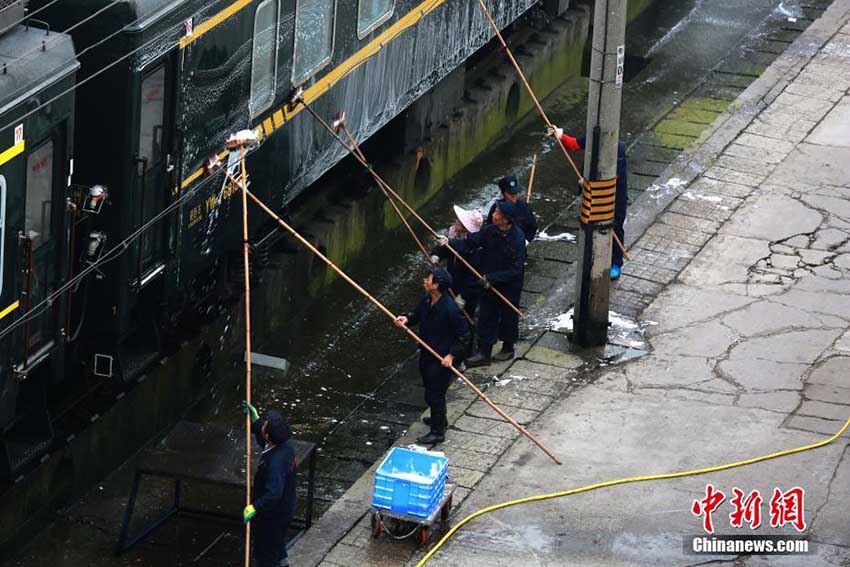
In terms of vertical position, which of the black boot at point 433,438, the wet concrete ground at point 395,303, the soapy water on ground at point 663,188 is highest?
the black boot at point 433,438

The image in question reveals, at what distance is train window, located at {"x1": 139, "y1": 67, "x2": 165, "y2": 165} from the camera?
42.6 feet

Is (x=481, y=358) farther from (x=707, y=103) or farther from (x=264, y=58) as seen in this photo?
(x=707, y=103)

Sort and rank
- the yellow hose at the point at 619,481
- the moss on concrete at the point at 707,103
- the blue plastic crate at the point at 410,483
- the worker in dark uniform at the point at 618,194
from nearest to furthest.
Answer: the blue plastic crate at the point at 410,483 → the yellow hose at the point at 619,481 → the worker in dark uniform at the point at 618,194 → the moss on concrete at the point at 707,103

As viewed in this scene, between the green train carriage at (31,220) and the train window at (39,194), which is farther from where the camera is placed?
the train window at (39,194)

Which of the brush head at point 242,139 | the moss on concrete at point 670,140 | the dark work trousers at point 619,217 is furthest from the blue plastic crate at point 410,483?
the moss on concrete at point 670,140

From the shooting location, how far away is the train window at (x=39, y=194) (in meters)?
12.0

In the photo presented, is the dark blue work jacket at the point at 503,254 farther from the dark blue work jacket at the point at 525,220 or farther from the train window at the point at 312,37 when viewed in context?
the train window at the point at 312,37

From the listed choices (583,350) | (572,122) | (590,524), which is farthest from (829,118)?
(590,524)

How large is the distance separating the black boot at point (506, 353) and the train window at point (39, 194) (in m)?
4.18

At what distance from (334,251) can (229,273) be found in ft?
5.61

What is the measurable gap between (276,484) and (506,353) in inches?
155

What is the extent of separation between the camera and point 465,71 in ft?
67.1

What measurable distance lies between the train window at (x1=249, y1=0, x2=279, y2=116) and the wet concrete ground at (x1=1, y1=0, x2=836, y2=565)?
225 centimetres

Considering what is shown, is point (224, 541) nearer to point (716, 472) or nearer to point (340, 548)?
point (340, 548)
